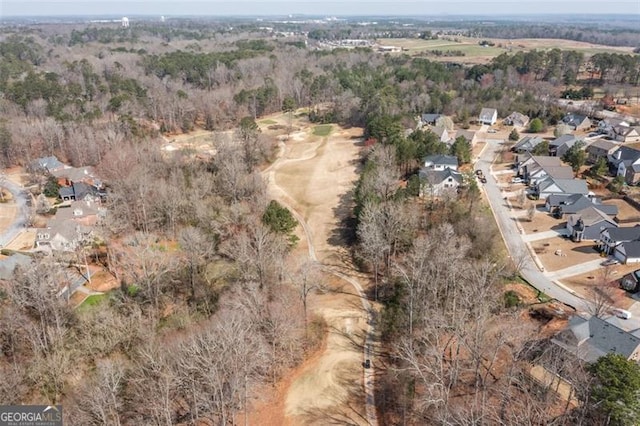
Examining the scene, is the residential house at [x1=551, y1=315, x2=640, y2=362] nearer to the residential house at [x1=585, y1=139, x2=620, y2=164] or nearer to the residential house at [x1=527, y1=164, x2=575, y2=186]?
the residential house at [x1=527, y1=164, x2=575, y2=186]

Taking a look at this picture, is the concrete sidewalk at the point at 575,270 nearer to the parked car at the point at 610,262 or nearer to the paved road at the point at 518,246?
the parked car at the point at 610,262

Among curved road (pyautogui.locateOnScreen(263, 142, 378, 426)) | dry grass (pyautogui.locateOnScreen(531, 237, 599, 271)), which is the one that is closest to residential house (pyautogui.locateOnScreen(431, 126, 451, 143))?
curved road (pyautogui.locateOnScreen(263, 142, 378, 426))

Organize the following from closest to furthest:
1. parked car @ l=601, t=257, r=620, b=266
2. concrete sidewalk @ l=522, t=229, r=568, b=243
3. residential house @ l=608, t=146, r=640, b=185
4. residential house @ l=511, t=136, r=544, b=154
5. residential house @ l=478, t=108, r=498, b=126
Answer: parked car @ l=601, t=257, r=620, b=266 → concrete sidewalk @ l=522, t=229, r=568, b=243 → residential house @ l=608, t=146, r=640, b=185 → residential house @ l=511, t=136, r=544, b=154 → residential house @ l=478, t=108, r=498, b=126

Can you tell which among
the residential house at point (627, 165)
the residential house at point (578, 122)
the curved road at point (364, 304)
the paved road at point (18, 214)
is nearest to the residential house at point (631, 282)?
the curved road at point (364, 304)

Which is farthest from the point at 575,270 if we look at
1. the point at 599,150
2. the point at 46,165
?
the point at 46,165

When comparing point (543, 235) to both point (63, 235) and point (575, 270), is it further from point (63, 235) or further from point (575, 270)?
point (63, 235)

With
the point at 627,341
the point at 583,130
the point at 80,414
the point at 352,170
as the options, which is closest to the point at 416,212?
the point at 627,341

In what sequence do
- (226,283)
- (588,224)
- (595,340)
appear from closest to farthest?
1. (595,340)
2. (226,283)
3. (588,224)

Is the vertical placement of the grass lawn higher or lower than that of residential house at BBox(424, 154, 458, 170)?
lower
